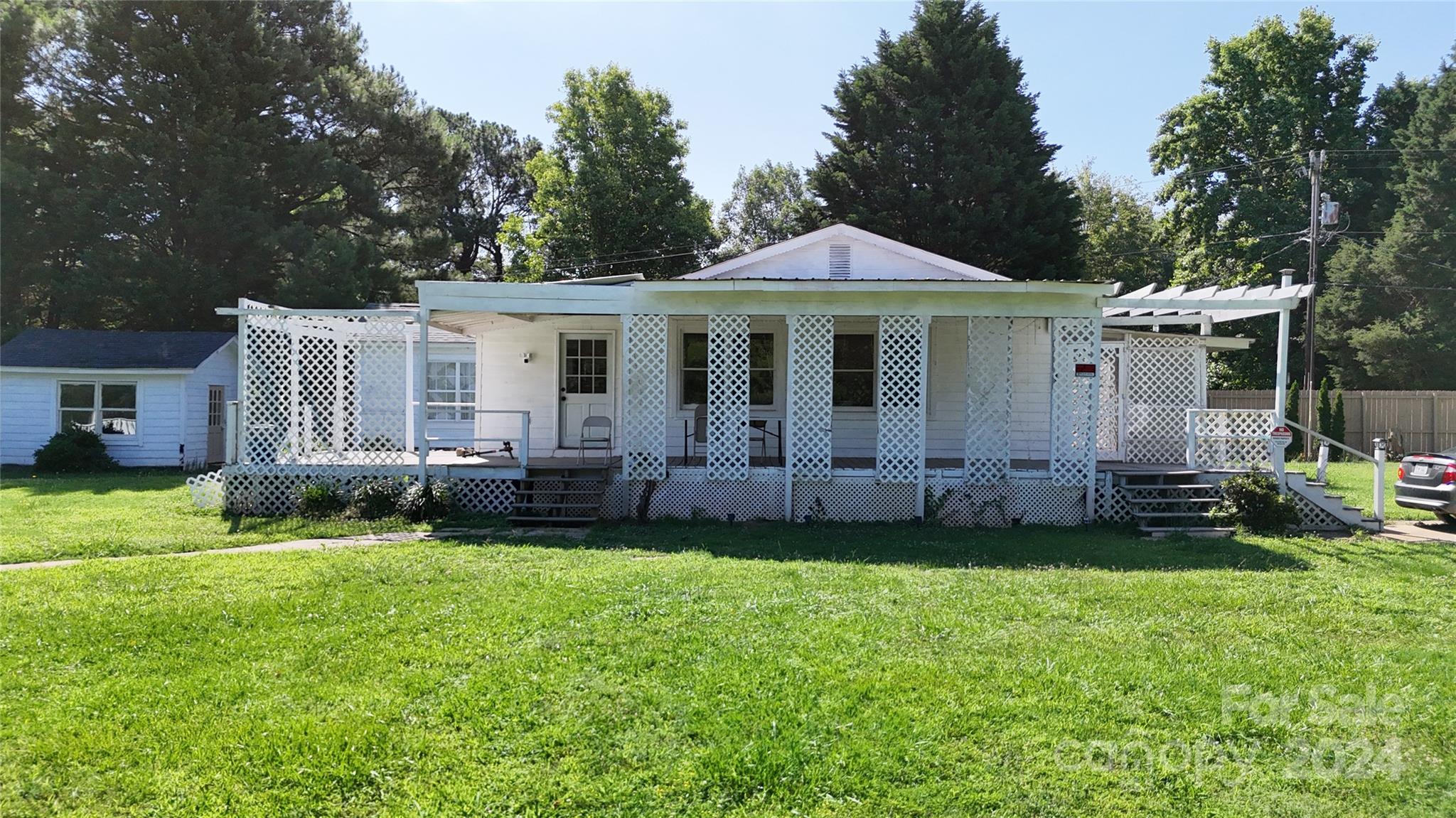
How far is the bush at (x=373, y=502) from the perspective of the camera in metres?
11.8

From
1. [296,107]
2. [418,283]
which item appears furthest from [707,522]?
[296,107]

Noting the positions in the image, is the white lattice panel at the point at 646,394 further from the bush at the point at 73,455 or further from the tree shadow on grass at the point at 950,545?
the bush at the point at 73,455

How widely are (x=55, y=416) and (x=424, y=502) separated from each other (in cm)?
1428

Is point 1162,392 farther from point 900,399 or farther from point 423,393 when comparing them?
point 423,393

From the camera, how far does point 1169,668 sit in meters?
5.52

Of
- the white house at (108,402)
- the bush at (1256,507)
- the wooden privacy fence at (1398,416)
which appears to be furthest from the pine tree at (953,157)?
the white house at (108,402)

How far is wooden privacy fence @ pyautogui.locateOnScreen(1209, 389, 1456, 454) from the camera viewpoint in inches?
987

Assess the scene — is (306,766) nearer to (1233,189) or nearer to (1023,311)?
(1023,311)

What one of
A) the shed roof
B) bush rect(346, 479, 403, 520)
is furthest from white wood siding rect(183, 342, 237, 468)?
bush rect(346, 479, 403, 520)

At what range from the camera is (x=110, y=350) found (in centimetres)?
2095

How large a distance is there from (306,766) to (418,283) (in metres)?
8.61

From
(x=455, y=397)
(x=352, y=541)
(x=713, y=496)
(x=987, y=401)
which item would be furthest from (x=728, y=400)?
(x=455, y=397)

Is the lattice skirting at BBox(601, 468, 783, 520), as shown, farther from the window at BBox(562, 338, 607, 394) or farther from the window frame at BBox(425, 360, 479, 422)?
the window frame at BBox(425, 360, 479, 422)

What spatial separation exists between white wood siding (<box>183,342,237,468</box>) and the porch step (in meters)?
12.5
